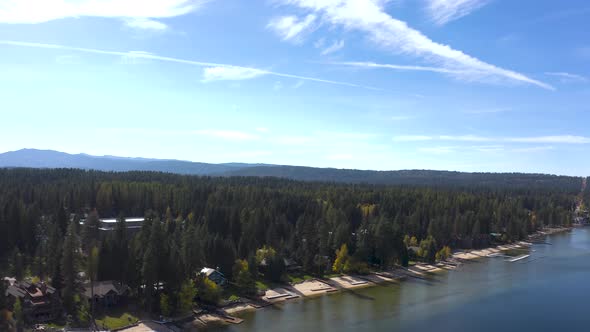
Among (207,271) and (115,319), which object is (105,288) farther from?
(207,271)

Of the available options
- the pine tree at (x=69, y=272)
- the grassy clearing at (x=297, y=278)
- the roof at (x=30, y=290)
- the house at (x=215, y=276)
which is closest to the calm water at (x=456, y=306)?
the grassy clearing at (x=297, y=278)

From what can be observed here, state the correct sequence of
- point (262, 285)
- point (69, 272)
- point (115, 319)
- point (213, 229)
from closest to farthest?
point (115, 319)
point (69, 272)
point (262, 285)
point (213, 229)

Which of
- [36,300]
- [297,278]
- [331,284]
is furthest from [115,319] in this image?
[331,284]

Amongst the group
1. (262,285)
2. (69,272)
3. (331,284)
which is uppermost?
(69,272)

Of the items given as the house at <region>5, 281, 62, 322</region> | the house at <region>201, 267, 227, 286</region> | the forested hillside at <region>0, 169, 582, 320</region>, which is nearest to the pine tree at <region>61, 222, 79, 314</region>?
the forested hillside at <region>0, 169, 582, 320</region>

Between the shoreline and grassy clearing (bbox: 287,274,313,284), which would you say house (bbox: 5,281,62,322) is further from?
grassy clearing (bbox: 287,274,313,284)

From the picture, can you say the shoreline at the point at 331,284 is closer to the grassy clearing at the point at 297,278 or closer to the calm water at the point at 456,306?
the grassy clearing at the point at 297,278
